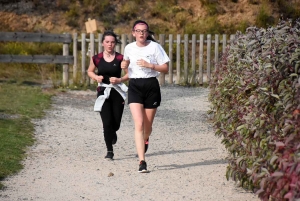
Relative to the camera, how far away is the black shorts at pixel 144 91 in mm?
9914

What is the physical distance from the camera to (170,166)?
10.1 metres

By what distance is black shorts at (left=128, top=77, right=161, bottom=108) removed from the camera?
9.91m

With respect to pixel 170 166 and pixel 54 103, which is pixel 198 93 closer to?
pixel 54 103

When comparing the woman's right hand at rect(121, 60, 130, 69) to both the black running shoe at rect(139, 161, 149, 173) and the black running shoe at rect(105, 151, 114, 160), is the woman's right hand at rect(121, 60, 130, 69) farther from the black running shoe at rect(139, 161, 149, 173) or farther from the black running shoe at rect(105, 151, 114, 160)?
the black running shoe at rect(105, 151, 114, 160)

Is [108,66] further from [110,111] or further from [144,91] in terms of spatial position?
[144,91]

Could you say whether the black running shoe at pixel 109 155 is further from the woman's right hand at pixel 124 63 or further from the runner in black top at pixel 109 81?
the woman's right hand at pixel 124 63

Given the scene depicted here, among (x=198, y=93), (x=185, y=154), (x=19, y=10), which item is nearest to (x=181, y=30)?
(x=19, y=10)

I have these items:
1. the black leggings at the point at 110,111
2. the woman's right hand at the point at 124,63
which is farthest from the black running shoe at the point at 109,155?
the woman's right hand at the point at 124,63

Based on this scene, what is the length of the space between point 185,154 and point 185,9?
21799mm

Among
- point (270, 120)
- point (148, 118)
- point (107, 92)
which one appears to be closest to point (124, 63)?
point (148, 118)

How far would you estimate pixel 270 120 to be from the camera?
6.65 metres

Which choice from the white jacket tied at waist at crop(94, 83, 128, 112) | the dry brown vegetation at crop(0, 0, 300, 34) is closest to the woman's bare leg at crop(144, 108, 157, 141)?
the white jacket tied at waist at crop(94, 83, 128, 112)

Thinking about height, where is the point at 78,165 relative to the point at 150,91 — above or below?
below

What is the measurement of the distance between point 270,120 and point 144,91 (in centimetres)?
345
